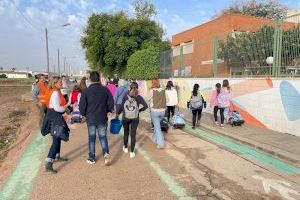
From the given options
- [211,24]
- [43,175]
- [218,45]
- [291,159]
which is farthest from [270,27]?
[211,24]

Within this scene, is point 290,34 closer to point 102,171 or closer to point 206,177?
point 206,177

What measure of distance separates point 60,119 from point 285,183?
13.6 feet

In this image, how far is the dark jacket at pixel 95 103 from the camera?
7535mm

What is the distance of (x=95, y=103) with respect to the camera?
7523 millimetres

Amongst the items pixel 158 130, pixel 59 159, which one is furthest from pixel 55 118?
pixel 158 130

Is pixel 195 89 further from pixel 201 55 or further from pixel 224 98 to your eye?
pixel 201 55

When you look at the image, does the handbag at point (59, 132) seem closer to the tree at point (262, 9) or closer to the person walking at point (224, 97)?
the person walking at point (224, 97)

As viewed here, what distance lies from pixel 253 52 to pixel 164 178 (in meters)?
8.23

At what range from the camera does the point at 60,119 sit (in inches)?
289

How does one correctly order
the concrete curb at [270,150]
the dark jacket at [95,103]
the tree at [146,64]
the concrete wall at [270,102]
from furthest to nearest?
1. the tree at [146,64]
2. the concrete wall at [270,102]
3. the concrete curb at [270,150]
4. the dark jacket at [95,103]

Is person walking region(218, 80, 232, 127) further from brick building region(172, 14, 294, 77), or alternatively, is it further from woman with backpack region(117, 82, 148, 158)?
woman with backpack region(117, 82, 148, 158)

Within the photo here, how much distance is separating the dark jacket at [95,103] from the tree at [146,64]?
60.3 ft

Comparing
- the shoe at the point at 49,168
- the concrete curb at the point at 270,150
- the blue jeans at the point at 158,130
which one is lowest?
the concrete curb at the point at 270,150

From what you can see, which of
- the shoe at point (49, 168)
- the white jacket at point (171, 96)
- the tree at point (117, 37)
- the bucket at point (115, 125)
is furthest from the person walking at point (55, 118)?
the tree at point (117, 37)
